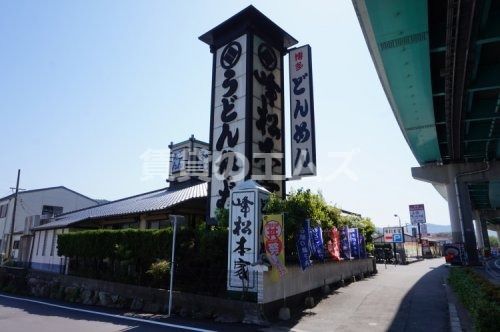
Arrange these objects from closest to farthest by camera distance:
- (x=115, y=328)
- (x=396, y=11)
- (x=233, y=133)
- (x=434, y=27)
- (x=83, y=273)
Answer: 1. (x=115, y=328)
2. (x=396, y=11)
3. (x=434, y=27)
4. (x=233, y=133)
5. (x=83, y=273)

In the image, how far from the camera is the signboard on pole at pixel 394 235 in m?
41.0

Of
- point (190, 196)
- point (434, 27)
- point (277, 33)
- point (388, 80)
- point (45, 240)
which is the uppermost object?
point (277, 33)

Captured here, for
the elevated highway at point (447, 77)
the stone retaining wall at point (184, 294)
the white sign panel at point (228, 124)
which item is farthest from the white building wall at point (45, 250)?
the elevated highway at point (447, 77)

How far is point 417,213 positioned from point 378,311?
132ft

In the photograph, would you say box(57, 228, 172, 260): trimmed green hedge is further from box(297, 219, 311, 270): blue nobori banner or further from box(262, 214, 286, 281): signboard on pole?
box(297, 219, 311, 270): blue nobori banner

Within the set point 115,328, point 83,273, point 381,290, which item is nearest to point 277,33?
point 381,290

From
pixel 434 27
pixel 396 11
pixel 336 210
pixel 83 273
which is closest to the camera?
pixel 396 11

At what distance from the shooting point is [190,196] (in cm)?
2083

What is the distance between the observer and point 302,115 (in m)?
15.3

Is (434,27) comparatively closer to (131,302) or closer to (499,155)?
(131,302)

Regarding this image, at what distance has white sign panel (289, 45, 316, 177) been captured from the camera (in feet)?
48.6

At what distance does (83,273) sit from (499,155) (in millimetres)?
33531

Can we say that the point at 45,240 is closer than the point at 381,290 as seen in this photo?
No

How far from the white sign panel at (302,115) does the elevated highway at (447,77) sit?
117 inches
